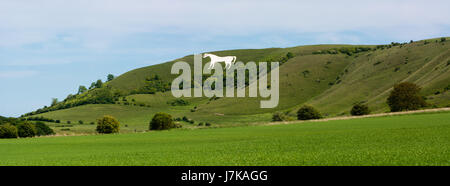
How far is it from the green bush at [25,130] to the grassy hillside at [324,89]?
171 feet

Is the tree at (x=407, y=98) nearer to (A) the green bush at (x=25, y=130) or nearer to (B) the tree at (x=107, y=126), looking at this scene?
(B) the tree at (x=107, y=126)

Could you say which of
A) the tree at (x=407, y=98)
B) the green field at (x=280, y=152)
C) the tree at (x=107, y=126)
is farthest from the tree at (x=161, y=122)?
the tree at (x=407, y=98)

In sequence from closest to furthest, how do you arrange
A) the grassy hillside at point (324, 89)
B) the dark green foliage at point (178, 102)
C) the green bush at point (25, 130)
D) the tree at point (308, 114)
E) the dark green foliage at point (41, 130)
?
the green bush at point (25, 130)
the dark green foliage at point (41, 130)
the tree at point (308, 114)
the grassy hillside at point (324, 89)
the dark green foliage at point (178, 102)

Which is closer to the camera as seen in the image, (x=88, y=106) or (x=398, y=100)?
(x=398, y=100)

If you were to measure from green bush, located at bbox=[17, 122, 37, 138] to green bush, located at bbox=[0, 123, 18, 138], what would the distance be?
115 centimetres

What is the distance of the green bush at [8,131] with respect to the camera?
202ft

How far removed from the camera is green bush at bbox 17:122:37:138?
6300cm

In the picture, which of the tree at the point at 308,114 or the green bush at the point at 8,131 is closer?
the green bush at the point at 8,131
